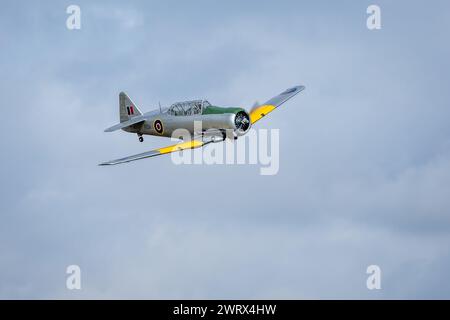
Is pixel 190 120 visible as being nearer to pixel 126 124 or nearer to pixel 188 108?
pixel 188 108

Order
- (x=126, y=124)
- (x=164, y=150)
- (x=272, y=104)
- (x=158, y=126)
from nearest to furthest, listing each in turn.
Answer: (x=164, y=150)
(x=158, y=126)
(x=126, y=124)
(x=272, y=104)

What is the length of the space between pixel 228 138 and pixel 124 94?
9242mm

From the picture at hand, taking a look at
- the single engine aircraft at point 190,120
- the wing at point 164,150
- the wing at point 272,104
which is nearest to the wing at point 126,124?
the single engine aircraft at point 190,120

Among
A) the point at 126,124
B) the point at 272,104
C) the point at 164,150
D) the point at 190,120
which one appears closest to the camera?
the point at 164,150

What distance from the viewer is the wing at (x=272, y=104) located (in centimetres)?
4272

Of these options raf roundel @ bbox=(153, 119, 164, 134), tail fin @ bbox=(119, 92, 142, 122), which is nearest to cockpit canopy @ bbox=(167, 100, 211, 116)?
raf roundel @ bbox=(153, 119, 164, 134)

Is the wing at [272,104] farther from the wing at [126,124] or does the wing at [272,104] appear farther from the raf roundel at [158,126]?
the wing at [126,124]

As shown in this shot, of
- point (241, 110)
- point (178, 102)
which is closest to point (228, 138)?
point (241, 110)

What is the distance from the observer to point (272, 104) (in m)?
44.7

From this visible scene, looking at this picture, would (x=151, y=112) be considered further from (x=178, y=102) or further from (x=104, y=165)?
(x=104, y=165)

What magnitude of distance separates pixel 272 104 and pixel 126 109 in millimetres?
Answer: 8829

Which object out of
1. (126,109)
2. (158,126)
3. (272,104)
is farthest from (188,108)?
(272,104)

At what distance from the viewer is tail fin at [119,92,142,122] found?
1752 inches

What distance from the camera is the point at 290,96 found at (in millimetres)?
45875
